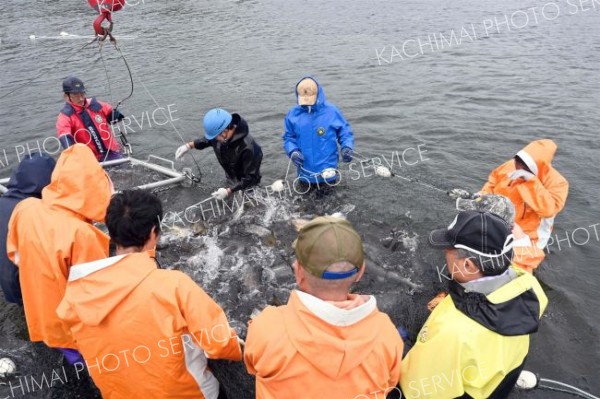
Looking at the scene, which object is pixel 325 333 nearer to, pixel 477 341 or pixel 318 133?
pixel 477 341

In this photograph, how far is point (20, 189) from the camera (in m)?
3.75

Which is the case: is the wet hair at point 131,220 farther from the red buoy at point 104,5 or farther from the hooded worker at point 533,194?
the red buoy at point 104,5

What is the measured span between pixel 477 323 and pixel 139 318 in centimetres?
227

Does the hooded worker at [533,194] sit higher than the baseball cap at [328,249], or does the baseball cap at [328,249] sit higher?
the baseball cap at [328,249]

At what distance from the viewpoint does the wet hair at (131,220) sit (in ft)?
9.39

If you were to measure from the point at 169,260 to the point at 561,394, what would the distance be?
5.08 meters

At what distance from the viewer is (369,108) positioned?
11.9 meters

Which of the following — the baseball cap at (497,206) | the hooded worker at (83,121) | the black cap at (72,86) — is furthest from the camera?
the hooded worker at (83,121)

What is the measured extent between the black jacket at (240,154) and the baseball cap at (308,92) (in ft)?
3.15

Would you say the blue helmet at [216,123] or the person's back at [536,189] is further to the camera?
the blue helmet at [216,123]

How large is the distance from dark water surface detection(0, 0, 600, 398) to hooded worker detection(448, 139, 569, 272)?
1028 millimetres

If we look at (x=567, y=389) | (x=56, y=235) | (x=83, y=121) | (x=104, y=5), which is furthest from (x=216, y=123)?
(x=567, y=389)

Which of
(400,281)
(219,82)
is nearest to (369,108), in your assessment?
(219,82)

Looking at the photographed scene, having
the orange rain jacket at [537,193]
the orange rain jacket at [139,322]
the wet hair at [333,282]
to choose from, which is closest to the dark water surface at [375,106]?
the orange rain jacket at [537,193]
